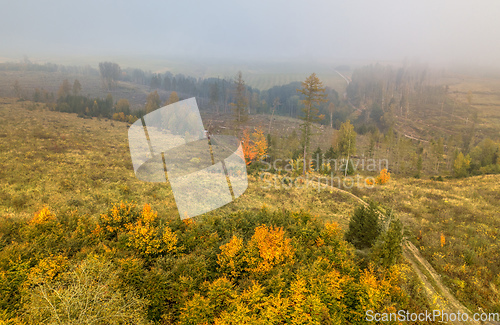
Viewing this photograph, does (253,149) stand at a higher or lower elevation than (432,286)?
higher

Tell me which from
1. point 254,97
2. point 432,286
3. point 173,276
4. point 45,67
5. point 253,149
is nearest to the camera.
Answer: point 173,276

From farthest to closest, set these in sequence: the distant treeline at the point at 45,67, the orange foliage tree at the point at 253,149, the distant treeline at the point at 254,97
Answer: the distant treeline at the point at 45,67 < the distant treeline at the point at 254,97 < the orange foliage tree at the point at 253,149

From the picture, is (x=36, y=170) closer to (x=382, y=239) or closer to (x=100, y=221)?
(x=100, y=221)

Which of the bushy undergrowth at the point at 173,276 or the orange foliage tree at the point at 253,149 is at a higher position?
the bushy undergrowth at the point at 173,276

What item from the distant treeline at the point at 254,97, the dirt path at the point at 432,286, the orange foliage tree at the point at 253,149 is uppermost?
the distant treeline at the point at 254,97

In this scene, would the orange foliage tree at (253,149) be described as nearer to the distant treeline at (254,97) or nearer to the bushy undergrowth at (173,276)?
the bushy undergrowth at (173,276)

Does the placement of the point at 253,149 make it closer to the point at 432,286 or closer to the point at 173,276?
the point at 432,286

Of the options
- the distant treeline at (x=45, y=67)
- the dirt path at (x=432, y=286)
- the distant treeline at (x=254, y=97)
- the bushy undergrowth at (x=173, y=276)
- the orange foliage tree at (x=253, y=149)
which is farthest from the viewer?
the distant treeline at (x=45, y=67)

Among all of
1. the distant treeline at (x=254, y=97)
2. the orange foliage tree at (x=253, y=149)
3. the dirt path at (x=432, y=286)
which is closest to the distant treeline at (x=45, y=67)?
the distant treeline at (x=254, y=97)

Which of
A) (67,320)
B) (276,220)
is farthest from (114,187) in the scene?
(67,320)

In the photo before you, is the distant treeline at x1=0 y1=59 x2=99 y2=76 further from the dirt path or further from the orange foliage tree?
the dirt path

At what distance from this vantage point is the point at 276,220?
50.4 ft

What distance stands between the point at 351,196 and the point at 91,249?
1228 inches

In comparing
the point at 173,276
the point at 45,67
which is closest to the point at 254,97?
the point at 173,276
